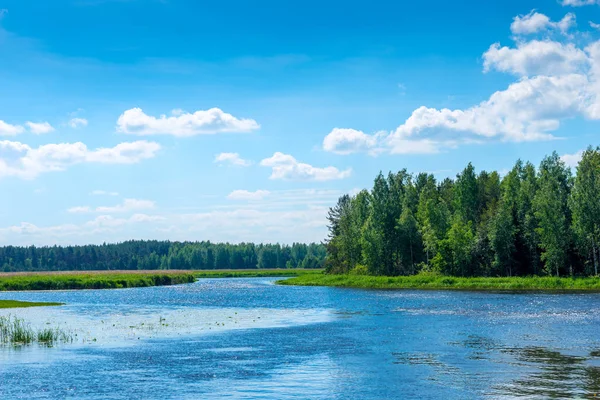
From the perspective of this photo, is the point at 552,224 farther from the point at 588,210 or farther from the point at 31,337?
the point at 31,337

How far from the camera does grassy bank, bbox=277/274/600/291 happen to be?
110062 mm

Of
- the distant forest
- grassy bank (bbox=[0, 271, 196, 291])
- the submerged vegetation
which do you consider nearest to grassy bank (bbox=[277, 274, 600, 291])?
the distant forest

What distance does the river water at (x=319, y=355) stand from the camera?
111 feet

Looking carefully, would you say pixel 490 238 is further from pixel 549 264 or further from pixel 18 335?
pixel 18 335

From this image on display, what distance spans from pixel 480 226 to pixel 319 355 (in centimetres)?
9751

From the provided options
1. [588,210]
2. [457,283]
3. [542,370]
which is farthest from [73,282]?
[542,370]

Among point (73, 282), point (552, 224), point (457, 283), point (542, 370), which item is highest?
point (552, 224)

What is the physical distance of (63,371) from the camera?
39.4 meters

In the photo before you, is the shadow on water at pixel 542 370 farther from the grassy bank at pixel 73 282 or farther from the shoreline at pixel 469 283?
the grassy bank at pixel 73 282

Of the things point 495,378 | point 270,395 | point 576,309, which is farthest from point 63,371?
point 576,309

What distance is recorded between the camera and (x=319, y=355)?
4500cm

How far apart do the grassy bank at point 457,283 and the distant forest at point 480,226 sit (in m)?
5.92

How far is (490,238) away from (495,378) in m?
94.7

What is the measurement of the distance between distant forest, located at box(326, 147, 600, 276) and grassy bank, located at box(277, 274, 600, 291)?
5920 mm
